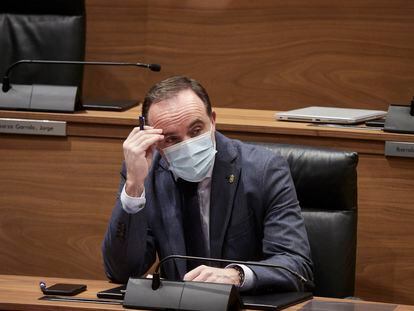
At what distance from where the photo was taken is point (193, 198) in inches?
95.4

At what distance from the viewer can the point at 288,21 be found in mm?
3625

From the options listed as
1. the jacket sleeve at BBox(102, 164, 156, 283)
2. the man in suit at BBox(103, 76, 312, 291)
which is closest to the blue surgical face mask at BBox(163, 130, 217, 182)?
the man in suit at BBox(103, 76, 312, 291)

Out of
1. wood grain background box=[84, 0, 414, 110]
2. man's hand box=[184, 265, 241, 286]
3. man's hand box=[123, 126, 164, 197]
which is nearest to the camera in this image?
man's hand box=[184, 265, 241, 286]

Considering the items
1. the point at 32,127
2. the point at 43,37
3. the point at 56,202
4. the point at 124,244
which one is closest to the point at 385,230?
the point at 124,244

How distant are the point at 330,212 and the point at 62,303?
774 millimetres

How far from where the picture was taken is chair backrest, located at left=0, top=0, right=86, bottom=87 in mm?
3582

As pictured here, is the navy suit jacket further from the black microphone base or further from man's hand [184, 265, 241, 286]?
the black microphone base

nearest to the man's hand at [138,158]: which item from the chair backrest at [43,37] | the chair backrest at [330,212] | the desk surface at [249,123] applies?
the chair backrest at [330,212]

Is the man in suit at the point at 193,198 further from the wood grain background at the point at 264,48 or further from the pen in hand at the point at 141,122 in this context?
the wood grain background at the point at 264,48

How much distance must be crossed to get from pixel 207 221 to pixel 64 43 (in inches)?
54.2

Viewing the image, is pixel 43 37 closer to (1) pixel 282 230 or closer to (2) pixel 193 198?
(2) pixel 193 198

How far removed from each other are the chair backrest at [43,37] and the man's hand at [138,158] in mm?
1279

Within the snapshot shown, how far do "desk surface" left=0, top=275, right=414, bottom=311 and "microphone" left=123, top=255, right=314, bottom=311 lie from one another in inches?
1.7

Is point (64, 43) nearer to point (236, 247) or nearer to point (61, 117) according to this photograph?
point (61, 117)
